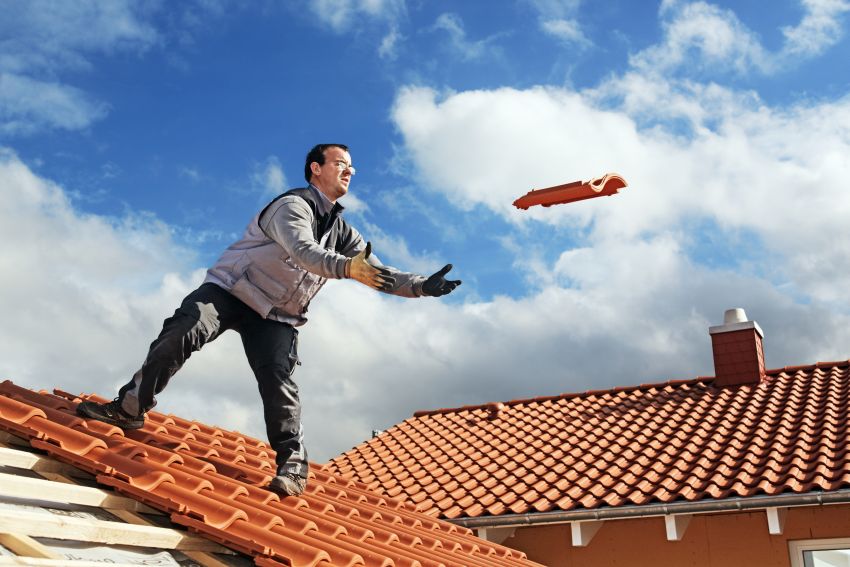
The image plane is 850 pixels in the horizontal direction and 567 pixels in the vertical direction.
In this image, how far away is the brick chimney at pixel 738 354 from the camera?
11.4 meters

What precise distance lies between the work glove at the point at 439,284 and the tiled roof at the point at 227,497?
3.89 feet

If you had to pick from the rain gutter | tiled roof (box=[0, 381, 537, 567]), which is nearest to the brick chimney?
the rain gutter

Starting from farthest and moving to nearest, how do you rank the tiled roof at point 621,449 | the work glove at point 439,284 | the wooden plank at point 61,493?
the tiled roof at point 621,449 < the work glove at point 439,284 < the wooden plank at point 61,493

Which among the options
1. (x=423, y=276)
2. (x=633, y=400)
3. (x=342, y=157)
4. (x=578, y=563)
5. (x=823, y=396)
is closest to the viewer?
(x=423, y=276)

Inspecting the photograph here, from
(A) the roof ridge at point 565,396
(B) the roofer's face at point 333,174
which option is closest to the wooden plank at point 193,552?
(B) the roofer's face at point 333,174

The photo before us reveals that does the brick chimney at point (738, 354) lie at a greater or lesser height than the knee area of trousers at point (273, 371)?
greater

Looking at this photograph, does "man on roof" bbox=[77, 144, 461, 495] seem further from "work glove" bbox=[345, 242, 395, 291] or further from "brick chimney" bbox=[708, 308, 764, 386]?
"brick chimney" bbox=[708, 308, 764, 386]

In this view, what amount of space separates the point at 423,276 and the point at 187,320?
1160 mm

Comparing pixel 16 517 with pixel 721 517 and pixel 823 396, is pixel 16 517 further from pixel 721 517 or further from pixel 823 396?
pixel 823 396

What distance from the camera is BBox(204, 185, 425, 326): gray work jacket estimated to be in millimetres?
4102

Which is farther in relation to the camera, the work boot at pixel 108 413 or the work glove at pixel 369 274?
the work boot at pixel 108 413

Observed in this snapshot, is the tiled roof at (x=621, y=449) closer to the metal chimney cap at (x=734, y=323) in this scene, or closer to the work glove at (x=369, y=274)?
the metal chimney cap at (x=734, y=323)

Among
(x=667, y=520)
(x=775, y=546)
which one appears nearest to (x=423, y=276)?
(x=667, y=520)

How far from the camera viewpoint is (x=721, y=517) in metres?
8.41
